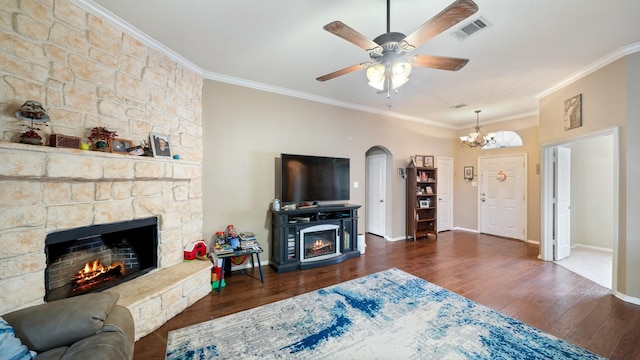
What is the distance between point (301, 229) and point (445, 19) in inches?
115

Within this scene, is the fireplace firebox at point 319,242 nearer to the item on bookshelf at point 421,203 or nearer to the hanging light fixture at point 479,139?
the item on bookshelf at point 421,203

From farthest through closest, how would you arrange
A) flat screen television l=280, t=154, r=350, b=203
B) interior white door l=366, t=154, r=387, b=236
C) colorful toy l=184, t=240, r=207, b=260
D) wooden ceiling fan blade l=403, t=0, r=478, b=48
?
interior white door l=366, t=154, r=387, b=236
flat screen television l=280, t=154, r=350, b=203
colorful toy l=184, t=240, r=207, b=260
wooden ceiling fan blade l=403, t=0, r=478, b=48

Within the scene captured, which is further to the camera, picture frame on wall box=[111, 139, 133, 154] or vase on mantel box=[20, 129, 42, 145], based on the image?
picture frame on wall box=[111, 139, 133, 154]

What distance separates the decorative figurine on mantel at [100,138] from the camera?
1957mm

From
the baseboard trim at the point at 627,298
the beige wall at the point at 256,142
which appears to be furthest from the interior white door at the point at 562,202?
the beige wall at the point at 256,142

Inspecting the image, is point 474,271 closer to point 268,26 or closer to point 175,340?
point 175,340

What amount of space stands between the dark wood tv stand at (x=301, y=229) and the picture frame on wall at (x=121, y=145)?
187cm

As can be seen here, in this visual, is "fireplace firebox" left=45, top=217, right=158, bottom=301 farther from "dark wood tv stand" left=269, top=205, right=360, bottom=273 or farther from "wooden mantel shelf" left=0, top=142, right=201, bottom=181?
"dark wood tv stand" left=269, top=205, right=360, bottom=273

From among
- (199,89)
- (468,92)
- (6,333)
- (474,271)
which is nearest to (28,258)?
(6,333)

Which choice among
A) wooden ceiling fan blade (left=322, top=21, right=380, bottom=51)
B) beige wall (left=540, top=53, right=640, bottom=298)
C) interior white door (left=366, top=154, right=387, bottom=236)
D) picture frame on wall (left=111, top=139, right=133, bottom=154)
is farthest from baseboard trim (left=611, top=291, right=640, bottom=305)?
picture frame on wall (left=111, top=139, right=133, bottom=154)

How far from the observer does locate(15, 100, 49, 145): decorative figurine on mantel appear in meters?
1.56

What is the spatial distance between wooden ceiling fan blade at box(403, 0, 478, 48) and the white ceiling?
1.85 ft

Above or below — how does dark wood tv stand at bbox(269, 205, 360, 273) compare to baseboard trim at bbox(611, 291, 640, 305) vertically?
above

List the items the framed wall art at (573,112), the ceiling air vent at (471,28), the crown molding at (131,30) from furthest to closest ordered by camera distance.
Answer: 1. the framed wall art at (573,112)
2. the ceiling air vent at (471,28)
3. the crown molding at (131,30)
